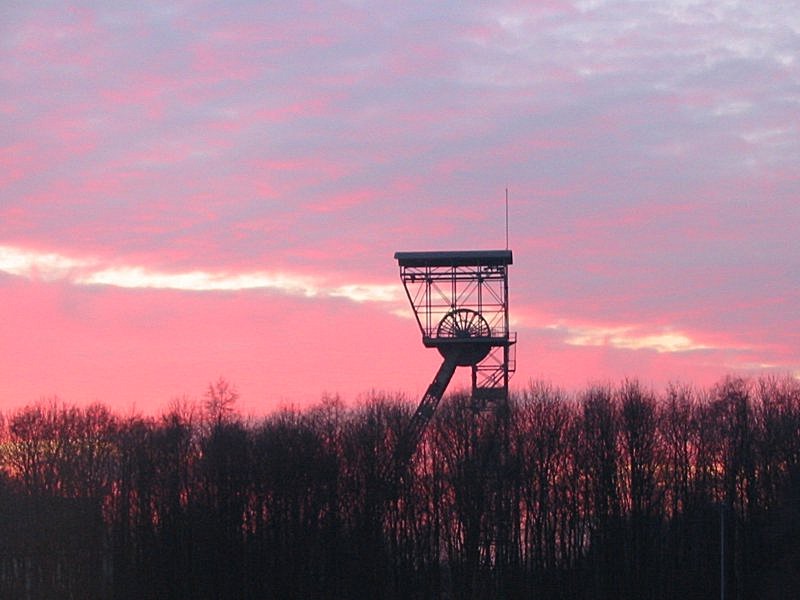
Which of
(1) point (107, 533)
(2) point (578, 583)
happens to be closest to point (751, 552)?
(2) point (578, 583)

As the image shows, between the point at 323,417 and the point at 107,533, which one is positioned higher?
the point at 323,417

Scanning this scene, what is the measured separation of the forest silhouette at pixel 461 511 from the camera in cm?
7950

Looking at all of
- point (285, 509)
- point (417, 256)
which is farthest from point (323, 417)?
point (417, 256)

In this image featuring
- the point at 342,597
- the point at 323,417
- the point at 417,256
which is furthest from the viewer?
the point at 323,417

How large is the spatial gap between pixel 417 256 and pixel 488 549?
1955 centimetres

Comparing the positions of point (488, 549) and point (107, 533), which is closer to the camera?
point (488, 549)

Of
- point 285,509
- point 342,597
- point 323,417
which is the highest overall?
point 323,417

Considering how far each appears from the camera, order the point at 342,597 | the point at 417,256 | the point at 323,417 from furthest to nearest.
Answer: the point at 323,417, the point at 342,597, the point at 417,256

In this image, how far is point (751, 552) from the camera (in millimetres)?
78625

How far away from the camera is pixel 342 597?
80562 mm

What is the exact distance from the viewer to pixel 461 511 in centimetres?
8181

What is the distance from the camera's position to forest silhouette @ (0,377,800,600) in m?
79.5

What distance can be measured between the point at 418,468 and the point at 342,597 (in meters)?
9.95

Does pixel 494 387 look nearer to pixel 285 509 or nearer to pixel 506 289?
pixel 506 289
